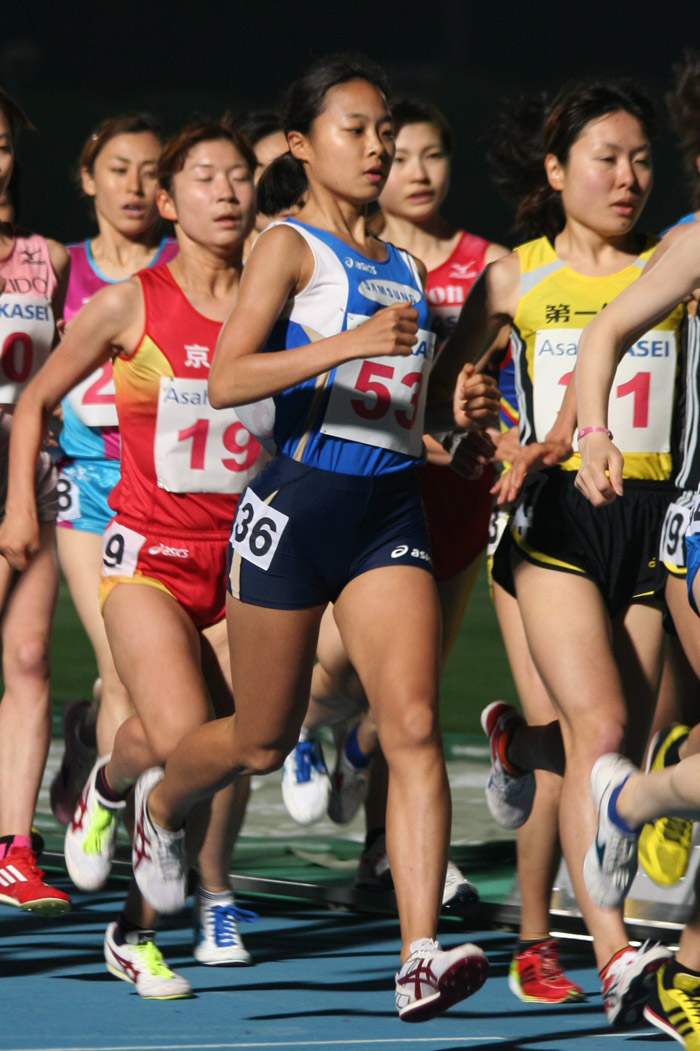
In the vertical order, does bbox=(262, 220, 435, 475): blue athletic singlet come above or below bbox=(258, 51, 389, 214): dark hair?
below

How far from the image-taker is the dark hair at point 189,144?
453 cm

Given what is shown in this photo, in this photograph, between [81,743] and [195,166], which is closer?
[195,166]

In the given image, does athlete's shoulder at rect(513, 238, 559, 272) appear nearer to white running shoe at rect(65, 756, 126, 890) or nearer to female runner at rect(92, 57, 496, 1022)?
female runner at rect(92, 57, 496, 1022)

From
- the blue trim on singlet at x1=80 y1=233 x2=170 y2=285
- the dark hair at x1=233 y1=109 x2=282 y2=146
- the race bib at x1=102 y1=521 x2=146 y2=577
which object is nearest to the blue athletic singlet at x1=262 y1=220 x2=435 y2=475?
the race bib at x1=102 y1=521 x2=146 y2=577

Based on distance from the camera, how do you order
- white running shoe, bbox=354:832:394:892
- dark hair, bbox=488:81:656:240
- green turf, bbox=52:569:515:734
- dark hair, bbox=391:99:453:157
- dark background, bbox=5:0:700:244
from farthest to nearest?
dark background, bbox=5:0:700:244 < green turf, bbox=52:569:515:734 < dark hair, bbox=391:99:453:157 < white running shoe, bbox=354:832:394:892 < dark hair, bbox=488:81:656:240

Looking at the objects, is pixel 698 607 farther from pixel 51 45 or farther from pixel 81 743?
pixel 51 45

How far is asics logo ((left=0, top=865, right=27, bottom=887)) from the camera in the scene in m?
4.61

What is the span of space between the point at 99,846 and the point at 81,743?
1.51 meters

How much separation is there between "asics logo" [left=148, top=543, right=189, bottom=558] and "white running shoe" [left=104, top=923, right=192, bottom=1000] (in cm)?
90

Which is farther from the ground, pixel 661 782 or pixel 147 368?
pixel 147 368

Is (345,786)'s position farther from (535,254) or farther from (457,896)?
(535,254)

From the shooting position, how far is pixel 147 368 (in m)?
4.33

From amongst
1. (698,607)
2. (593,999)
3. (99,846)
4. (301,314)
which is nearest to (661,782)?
(698,607)

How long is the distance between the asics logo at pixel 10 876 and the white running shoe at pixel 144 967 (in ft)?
1.63
